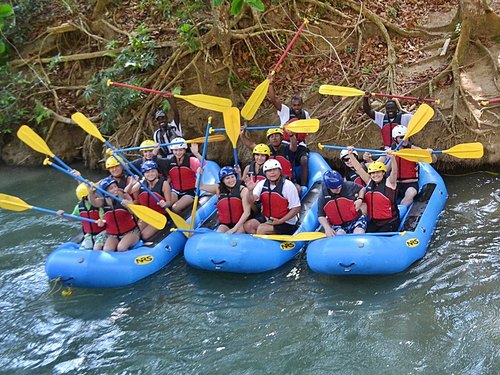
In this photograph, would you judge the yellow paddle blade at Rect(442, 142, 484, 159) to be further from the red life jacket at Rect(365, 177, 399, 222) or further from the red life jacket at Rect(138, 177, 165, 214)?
the red life jacket at Rect(138, 177, 165, 214)

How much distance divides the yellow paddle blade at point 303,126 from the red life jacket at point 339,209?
0.96 metres

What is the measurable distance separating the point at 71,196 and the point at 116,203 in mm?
2598

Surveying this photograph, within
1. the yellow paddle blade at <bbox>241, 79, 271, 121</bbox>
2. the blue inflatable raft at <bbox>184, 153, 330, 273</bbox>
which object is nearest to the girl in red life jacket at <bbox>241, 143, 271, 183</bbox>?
the yellow paddle blade at <bbox>241, 79, 271, 121</bbox>

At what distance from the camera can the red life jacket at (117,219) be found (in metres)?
5.07

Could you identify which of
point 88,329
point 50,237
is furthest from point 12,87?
point 88,329

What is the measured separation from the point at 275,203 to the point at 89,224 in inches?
70.6

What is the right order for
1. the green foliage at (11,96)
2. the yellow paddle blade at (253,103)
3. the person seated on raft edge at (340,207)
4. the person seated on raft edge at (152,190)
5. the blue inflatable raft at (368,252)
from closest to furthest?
the blue inflatable raft at (368,252)
the person seated on raft edge at (340,207)
the person seated on raft edge at (152,190)
the yellow paddle blade at (253,103)
the green foliage at (11,96)

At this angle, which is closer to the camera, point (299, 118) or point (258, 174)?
point (258, 174)

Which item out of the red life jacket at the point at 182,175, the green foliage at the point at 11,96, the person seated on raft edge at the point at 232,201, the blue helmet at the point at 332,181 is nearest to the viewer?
the blue helmet at the point at 332,181

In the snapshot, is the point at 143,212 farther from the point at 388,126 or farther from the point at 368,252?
the point at 388,126

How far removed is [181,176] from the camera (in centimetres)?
590

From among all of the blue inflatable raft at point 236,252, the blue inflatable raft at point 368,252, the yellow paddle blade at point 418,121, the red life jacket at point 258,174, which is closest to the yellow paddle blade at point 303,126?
the red life jacket at point 258,174

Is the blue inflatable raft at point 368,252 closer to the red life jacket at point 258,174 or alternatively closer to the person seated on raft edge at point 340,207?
the person seated on raft edge at point 340,207

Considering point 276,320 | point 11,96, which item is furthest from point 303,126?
point 11,96
